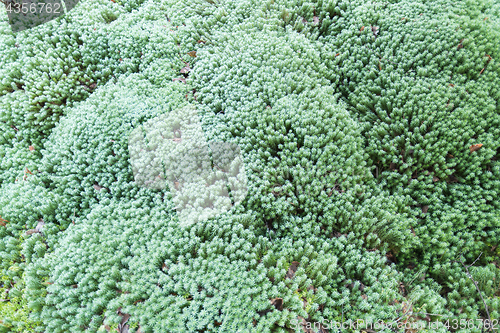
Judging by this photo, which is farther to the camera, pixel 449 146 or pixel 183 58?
pixel 183 58

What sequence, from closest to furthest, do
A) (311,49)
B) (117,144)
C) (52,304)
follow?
(52,304) < (117,144) < (311,49)

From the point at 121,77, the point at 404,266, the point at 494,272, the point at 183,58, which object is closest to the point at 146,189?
the point at 121,77

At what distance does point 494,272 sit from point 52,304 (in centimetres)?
423

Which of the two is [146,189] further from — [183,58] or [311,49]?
[311,49]

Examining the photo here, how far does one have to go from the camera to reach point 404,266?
3129 mm

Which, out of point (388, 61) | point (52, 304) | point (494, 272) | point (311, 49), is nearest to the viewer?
point (52, 304)

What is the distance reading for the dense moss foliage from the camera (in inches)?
99.6

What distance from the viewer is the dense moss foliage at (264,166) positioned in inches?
99.6

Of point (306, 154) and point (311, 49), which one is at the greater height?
point (311, 49)

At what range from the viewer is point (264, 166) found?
3.15 m

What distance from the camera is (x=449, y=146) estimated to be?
10.1ft

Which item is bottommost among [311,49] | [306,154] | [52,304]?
[52,304]

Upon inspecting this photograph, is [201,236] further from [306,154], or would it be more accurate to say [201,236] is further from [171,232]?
[306,154]

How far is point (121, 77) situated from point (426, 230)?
14.0 feet
